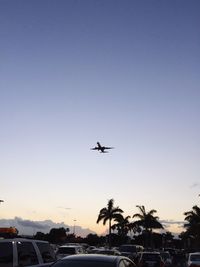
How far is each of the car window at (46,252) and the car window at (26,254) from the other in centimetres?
50

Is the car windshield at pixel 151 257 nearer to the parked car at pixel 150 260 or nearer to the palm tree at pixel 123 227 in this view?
the parked car at pixel 150 260

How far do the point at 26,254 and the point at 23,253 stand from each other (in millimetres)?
211

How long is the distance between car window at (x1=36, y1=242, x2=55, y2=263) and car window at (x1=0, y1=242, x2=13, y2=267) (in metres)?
1.67

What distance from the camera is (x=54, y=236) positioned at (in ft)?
353

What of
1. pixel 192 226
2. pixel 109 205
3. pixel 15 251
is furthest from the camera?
pixel 109 205

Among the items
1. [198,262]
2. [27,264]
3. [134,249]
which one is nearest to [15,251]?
[27,264]

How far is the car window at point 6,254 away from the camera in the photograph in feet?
38.6

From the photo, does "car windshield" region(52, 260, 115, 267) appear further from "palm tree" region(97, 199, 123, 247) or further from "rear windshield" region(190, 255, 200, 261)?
"palm tree" region(97, 199, 123, 247)

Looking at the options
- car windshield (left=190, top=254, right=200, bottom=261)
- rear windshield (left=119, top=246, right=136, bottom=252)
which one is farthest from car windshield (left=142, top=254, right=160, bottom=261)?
rear windshield (left=119, top=246, right=136, bottom=252)

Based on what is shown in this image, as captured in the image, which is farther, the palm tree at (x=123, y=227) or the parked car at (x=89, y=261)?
the palm tree at (x=123, y=227)

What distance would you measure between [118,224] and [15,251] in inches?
3437

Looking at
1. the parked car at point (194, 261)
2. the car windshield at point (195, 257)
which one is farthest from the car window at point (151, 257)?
the car windshield at point (195, 257)

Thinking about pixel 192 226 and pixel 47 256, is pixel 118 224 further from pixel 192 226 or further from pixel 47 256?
pixel 47 256

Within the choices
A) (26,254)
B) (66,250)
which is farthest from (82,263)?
(66,250)
